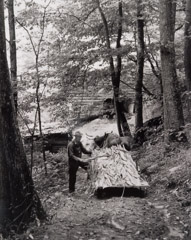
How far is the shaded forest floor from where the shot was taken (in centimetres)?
670

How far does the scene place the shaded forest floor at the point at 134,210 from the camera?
264 inches

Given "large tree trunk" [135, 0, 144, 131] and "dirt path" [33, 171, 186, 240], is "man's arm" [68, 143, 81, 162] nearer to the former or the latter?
"dirt path" [33, 171, 186, 240]

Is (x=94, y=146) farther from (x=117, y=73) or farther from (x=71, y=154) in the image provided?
(x=117, y=73)

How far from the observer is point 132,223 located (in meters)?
7.20

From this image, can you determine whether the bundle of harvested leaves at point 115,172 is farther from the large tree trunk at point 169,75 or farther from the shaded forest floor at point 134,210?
the large tree trunk at point 169,75

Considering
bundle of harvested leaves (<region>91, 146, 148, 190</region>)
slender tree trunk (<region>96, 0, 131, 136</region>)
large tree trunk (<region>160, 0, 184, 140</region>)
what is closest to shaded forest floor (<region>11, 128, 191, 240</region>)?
bundle of harvested leaves (<region>91, 146, 148, 190</region>)

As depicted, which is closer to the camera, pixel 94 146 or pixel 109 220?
pixel 109 220

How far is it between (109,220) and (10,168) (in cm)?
234

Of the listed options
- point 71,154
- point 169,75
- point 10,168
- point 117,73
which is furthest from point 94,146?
point 10,168

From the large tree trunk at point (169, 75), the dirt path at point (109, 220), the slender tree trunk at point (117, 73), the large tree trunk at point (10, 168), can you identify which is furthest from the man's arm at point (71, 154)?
the slender tree trunk at point (117, 73)

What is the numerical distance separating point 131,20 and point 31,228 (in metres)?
12.7

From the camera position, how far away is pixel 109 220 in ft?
24.4

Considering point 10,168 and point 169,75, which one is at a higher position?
point 169,75

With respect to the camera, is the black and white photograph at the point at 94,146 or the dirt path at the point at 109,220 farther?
the black and white photograph at the point at 94,146
